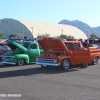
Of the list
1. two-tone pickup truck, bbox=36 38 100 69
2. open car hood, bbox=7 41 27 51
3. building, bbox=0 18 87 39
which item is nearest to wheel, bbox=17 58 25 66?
open car hood, bbox=7 41 27 51

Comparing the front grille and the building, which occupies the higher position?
the building

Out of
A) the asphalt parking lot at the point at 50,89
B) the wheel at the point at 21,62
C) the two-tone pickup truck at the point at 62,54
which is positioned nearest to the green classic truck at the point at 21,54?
the wheel at the point at 21,62

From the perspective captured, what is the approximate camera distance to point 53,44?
44.3 feet

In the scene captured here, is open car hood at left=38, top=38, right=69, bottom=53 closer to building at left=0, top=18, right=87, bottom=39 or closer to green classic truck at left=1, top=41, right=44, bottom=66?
green classic truck at left=1, top=41, right=44, bottom=66

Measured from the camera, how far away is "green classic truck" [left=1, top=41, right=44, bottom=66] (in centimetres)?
1540

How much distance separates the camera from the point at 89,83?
9.05 m

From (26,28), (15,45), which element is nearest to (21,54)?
(15,45)

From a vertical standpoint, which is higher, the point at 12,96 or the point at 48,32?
the point at 48,32

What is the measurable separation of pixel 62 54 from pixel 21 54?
3549mm

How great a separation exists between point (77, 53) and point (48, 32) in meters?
98.6

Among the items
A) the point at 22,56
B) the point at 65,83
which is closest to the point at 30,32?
the point at 22,56

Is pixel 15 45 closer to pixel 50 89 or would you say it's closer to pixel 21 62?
pixel 21 62

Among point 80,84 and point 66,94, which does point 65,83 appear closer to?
point 80,84

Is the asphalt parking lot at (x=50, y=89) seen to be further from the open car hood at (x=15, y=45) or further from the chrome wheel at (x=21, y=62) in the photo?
the open car hood at (x=15, y=45)
